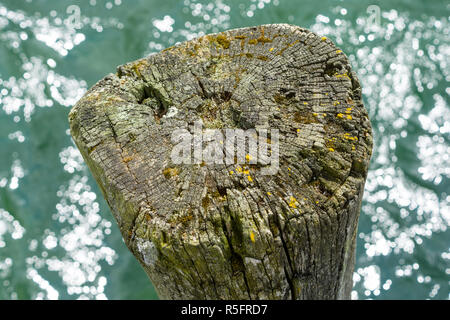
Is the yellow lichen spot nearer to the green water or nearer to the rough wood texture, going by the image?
the rough wood texture

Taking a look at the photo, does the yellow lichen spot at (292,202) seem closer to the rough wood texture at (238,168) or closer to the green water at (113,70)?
the rough wood texture at (238,168)

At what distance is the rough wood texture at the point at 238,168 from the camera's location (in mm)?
1678

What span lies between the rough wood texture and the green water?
1.66m

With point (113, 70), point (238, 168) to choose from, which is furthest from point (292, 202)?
point (113, 70)

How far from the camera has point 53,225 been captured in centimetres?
362

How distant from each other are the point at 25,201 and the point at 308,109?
2.82m

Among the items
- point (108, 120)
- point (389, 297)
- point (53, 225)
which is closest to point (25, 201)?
point (53, 225)

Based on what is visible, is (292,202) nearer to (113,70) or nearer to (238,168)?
(238,168)

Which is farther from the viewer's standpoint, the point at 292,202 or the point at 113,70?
the point at 113,70

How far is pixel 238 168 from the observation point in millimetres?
1778

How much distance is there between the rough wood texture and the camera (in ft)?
5.50

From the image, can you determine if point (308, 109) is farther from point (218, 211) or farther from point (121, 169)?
point (121, 169)

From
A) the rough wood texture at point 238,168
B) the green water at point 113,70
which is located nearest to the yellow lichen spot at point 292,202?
the rough wood texture at point 238,168

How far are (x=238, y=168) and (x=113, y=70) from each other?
2.94 metres
